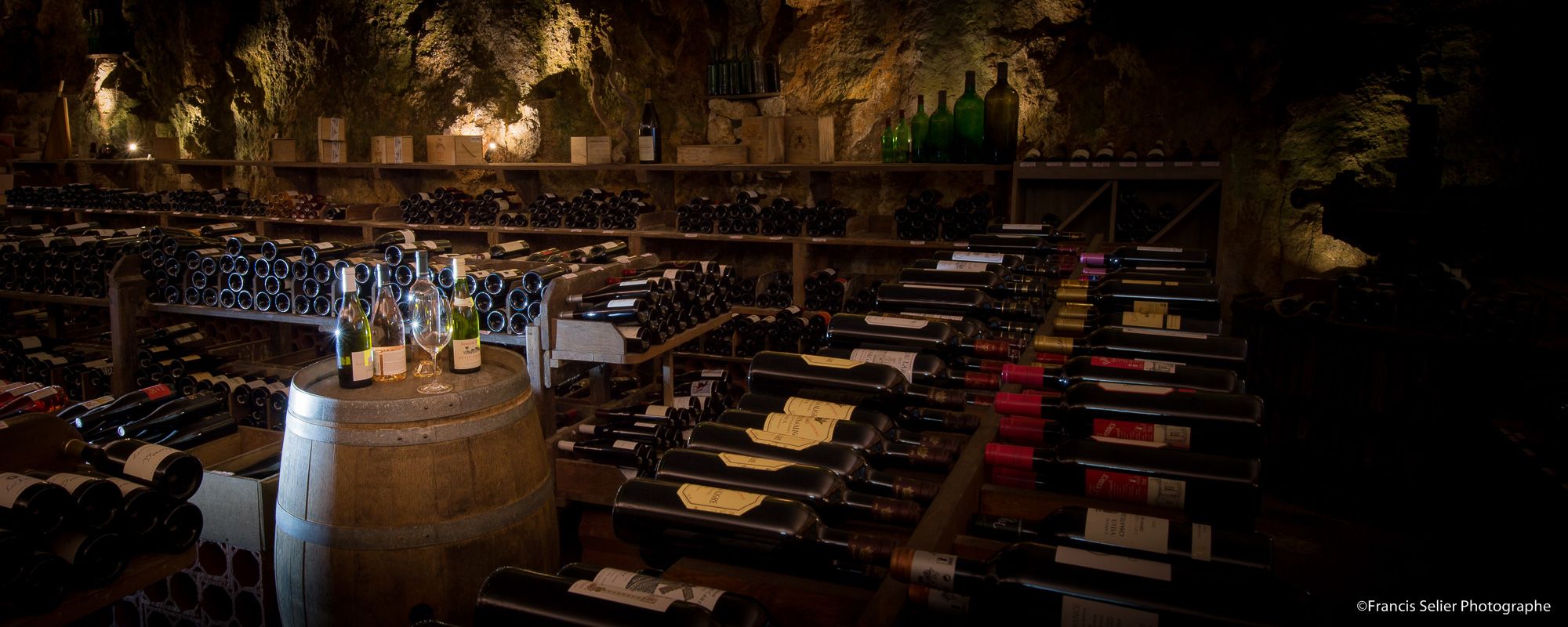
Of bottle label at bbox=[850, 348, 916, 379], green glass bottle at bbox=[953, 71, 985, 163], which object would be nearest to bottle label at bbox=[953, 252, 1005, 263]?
bottle label at bbox=[850, 348, 916, 379]

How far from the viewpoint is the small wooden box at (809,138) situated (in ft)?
18.3

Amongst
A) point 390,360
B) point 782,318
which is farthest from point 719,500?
point 782,318

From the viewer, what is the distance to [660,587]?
1051 millimetres

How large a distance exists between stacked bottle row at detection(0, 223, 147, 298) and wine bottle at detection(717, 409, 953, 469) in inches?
180

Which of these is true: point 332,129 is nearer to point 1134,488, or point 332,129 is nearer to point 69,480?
point 69,480

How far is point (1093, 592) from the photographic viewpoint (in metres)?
0.99

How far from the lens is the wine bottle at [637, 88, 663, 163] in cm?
613

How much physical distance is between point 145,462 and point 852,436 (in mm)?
1744

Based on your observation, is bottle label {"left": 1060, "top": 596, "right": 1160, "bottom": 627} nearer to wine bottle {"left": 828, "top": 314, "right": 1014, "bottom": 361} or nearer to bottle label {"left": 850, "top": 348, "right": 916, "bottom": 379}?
bottle label {"left": 850, "top": 348, "right": 916, "bottom": 379}

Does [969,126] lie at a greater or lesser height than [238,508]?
greater

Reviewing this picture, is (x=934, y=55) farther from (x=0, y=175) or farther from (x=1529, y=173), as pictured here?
(x=0, y=175)

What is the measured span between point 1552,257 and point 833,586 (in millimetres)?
5032

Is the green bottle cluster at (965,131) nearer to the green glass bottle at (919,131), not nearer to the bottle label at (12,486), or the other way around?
the green glass bottle at (919,131)

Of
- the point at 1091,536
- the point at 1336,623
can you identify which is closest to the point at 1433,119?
the point at 1336,623
